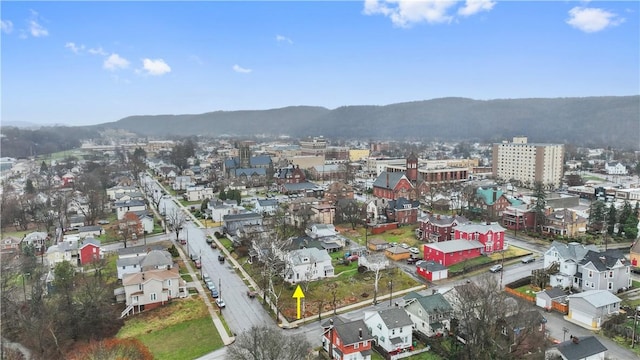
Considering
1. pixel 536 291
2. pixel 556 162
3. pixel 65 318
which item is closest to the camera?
pixel 65 318

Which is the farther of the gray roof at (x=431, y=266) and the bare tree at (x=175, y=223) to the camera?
the bare tree at (x=175, y=223)

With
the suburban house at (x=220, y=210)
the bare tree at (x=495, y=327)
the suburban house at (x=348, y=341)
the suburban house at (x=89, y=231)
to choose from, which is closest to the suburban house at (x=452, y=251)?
the bare tree at (x=495, y=327)

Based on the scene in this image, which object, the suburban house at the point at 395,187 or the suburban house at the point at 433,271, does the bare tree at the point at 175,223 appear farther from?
the suburban house at the point at 395,187

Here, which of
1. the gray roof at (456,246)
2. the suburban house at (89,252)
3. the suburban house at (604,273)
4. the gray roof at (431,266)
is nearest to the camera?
the suburban house at (604,273)

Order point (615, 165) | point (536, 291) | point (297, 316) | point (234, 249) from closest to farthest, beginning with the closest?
point (297, 316), point (536, 291), point (234, 249), point (615, 165)

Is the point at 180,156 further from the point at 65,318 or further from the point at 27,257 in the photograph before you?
the point at 65,318

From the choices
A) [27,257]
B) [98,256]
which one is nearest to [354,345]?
[98,256]

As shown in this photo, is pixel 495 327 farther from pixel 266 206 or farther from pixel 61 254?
pixel 266 206

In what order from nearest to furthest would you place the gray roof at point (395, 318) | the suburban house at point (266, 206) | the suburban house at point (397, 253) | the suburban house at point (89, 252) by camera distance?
the gray roof at point (395, 318) < the suburban house at point (89, 252) < the suburban house at point (397, 253) < the suburban house at point (266, 206)

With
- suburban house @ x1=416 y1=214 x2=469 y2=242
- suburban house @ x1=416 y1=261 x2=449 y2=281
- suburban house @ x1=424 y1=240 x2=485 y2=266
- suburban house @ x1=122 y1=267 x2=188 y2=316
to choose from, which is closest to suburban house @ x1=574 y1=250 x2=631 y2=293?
suburban house @ x1=424 y1=240 x2=485 y2=266
